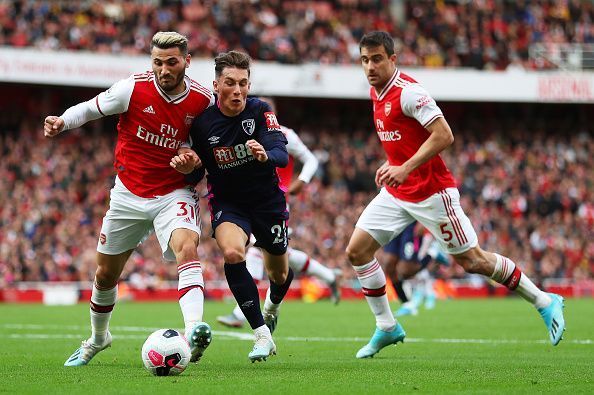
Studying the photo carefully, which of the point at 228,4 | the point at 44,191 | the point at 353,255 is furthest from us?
the point at 228,4

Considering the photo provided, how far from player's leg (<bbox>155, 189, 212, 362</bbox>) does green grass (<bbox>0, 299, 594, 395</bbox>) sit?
34cm

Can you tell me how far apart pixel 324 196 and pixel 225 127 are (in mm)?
21840

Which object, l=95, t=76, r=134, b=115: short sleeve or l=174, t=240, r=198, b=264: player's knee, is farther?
l=95, t=76, r=134, b=115: short sleeve

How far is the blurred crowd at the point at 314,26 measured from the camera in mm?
30062

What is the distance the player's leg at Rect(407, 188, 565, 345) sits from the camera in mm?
9539

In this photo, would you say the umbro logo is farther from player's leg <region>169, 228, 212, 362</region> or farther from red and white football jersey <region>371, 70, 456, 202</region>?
red and white football jersey <region>371, 70, 456, 202</region>

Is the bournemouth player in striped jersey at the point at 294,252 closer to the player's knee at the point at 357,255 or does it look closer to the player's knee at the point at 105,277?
the player's knee at the point at 357,255

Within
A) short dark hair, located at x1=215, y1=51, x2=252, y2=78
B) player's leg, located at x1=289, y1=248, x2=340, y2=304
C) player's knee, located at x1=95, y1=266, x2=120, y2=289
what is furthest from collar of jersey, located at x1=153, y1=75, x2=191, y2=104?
player's leg, located at x1=289, y1=248, x2=340, y2=304

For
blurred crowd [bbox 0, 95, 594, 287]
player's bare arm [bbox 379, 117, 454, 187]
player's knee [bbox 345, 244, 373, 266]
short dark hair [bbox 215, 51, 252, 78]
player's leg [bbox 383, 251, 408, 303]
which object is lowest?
blurred crowd [bbox 0, 95, 594, 287]

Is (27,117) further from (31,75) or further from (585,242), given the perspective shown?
(585,242)

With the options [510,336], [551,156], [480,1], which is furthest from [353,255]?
[480,1]

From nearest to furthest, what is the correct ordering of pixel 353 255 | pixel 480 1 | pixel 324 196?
pixel 353 255 → pixel 324 196 → pixel 480 1

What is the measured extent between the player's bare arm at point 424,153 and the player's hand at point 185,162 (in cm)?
159

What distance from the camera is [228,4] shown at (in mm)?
32938
